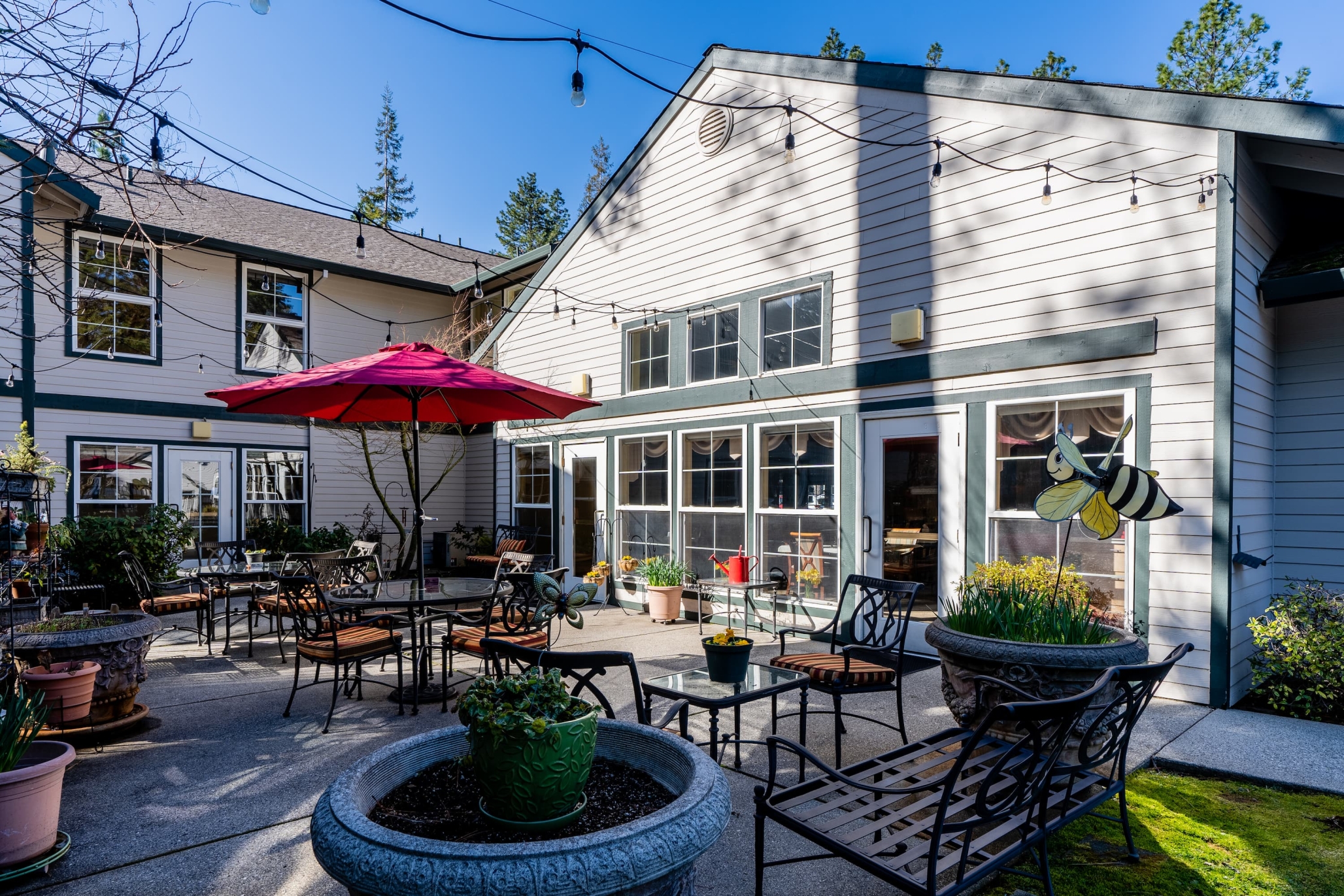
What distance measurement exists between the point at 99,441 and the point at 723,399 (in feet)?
28.6

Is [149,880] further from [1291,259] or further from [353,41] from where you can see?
[1291,259]

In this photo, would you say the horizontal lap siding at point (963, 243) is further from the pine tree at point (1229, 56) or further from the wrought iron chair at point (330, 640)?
the pine tree at point (1229, 56)

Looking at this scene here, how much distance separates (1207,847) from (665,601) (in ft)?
18.6

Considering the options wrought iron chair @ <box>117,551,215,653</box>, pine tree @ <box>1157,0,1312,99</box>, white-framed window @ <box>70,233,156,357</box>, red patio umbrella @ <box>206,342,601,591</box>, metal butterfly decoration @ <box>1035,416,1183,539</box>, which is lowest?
wrought iron chair @ <box>117,551,215,653</box>

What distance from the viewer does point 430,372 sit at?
455 cm

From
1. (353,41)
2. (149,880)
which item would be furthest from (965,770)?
(353,41)

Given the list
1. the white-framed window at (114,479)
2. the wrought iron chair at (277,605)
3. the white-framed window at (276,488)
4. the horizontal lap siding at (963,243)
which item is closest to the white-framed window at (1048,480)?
the horizontal lap siding at (963,243)

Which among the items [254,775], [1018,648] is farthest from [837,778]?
[254,775]

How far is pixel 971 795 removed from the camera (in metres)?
2.76

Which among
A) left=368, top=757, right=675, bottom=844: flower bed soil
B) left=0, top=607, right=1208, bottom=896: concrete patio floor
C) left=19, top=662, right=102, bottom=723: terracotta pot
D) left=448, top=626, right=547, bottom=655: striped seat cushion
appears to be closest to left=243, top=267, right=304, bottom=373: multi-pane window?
left=0, top=607, right=1208, bottom=896: concrete patio floor

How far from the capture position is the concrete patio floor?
2.84m

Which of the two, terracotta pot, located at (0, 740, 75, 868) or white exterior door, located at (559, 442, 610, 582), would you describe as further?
white exterior door, located at (559, 442, 610, 582)

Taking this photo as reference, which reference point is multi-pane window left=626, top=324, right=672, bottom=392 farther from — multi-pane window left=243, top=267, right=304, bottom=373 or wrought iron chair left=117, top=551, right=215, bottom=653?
multi-pane window left=243, top=267, right=304, bottom=373

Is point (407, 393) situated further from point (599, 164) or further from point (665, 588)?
point (599, 164)
